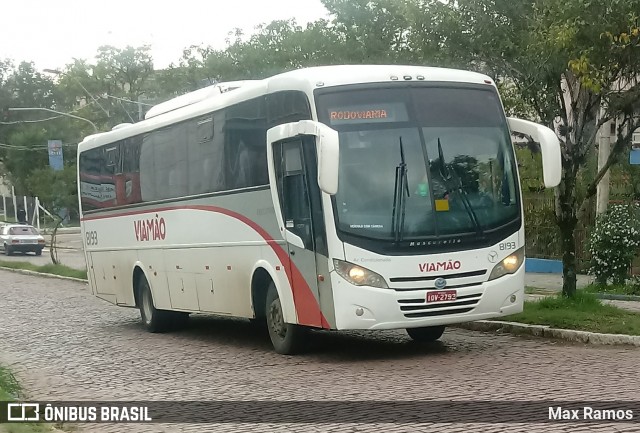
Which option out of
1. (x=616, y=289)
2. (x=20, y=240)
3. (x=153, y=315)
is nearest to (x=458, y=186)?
(x=153, y=315)

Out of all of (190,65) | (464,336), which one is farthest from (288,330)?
(190,65)

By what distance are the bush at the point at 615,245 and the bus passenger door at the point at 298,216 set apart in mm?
10200

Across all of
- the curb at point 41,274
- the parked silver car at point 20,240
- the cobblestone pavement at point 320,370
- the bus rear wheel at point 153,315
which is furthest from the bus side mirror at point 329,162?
the parked silver car at point 20,240

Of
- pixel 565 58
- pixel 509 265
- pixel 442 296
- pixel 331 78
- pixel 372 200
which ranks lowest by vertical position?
pixel 442 296

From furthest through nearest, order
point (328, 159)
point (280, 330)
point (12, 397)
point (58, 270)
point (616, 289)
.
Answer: point (58, 270) → point (616, 289) → point (280, 330) → point (328, 159) → point (12, 397)

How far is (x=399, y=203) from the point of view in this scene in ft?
38.2

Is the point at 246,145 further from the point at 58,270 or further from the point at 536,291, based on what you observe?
the point at 58,270

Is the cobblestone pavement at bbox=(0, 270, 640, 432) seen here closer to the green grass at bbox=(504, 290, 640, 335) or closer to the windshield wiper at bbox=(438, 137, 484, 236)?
the green grass at bbox=(504, 290, 640, 335)

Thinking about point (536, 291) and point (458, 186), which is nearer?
point (458, 186)

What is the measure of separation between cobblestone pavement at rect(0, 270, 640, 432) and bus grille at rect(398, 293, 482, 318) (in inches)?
21.8

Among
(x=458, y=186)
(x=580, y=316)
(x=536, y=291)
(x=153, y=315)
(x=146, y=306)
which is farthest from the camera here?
(x=536, y=291)

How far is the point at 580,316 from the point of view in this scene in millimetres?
14039

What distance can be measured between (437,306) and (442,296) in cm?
13

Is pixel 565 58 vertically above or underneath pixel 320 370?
above
